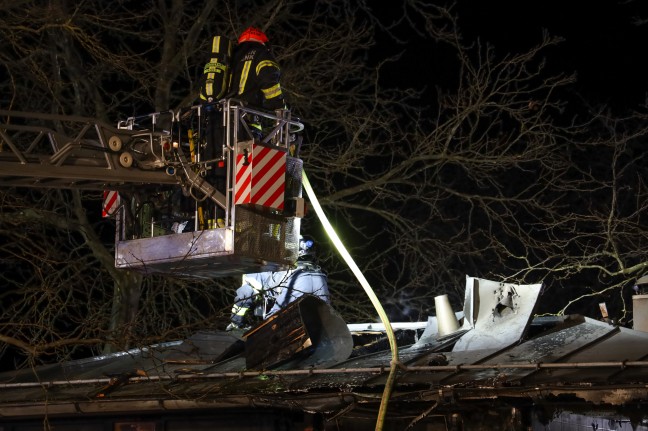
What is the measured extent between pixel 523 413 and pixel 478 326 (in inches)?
61.6

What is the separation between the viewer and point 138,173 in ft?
28.9

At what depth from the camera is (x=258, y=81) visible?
9.14 meters

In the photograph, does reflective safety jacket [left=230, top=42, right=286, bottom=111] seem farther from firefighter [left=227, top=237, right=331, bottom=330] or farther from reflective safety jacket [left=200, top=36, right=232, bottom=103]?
firefighter [left=227, top=237, right=331, bottom=330]

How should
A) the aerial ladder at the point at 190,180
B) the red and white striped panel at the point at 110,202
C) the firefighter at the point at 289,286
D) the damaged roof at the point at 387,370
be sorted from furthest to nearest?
the firefighter at the point at 289,286 → the red and white striped panel at the point at 110,202 → the aerial ladder at the point at 190,180 → the damaged roof at the point at 387,370

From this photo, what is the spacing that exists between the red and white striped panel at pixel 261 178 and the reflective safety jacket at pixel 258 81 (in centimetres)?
60

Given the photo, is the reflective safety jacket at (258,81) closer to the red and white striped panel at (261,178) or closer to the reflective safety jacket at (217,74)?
the reflective safety jacket at (217,74)

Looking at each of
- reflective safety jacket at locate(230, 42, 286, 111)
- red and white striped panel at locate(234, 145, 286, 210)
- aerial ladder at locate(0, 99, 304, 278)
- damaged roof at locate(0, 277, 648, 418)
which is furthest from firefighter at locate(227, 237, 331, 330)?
reflective safety jacket at locate(230, 42, 286, 111)

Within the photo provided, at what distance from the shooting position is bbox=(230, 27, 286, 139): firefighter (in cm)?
912

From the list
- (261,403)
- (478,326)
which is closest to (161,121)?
(261,403)

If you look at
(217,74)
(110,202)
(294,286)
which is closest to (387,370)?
(294,286)

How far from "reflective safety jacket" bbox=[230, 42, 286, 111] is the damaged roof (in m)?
1.97

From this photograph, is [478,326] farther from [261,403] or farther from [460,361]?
[261,403]

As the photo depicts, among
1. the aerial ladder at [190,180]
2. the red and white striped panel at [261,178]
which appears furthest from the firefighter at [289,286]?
the red and white striped panel at [261,178]

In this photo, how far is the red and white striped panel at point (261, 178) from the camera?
857cm
